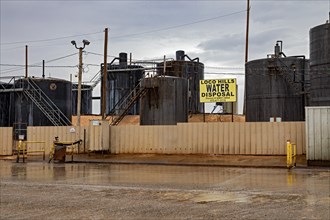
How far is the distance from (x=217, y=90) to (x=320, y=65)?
8.47 meters

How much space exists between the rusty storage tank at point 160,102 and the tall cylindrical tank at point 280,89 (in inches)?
248

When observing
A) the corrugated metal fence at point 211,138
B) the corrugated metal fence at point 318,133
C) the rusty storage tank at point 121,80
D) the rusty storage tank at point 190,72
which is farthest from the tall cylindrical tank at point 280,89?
the rusty storage tank at point 121,80

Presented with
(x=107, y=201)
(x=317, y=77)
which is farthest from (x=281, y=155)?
(x=107, y=201)

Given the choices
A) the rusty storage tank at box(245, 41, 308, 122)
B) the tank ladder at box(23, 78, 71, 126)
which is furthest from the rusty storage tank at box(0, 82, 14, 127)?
the rusty storage tank at box(245, 41, 308, 122)

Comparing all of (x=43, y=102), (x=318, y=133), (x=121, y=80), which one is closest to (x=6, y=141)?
(x=43, y=102)

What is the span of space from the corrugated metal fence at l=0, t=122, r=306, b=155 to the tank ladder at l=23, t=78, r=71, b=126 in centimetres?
786

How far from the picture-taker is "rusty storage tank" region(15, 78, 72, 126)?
39.7 metres

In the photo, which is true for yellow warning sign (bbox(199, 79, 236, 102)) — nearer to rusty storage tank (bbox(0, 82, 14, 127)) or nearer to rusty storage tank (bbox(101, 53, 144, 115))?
rusty storage tank (bbox(101, 53, 144, 115))

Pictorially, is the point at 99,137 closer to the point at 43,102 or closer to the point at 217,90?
the point at 217,90

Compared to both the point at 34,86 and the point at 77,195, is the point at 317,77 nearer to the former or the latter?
the point at 77,195

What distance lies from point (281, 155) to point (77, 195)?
623 inches

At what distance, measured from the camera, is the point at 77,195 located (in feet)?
39.2

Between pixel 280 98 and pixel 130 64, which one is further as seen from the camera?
pixel 130 64

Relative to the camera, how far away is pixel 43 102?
132 feet
